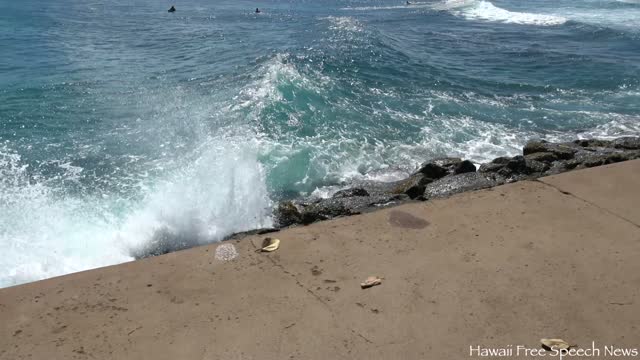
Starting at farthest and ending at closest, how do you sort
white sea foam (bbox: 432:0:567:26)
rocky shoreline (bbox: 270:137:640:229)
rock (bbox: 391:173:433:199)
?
white sea foam (bbox: 432:0:567:26), rock (bbox: 391:173:433:199), rocky shoreline (bbox: 270:137:640:229)

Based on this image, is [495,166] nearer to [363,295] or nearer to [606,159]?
[606,159]

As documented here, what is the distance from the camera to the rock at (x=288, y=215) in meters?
6.24

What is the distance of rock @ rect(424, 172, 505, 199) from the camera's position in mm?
6359

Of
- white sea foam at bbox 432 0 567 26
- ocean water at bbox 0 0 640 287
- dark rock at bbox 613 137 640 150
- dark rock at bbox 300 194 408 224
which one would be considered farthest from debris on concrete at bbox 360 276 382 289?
white sea foam at bbox 432 0 567 26

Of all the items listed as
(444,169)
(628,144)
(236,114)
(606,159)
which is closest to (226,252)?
(444,169)

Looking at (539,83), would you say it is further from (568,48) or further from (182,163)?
(182,163)

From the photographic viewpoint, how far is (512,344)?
3.49 m

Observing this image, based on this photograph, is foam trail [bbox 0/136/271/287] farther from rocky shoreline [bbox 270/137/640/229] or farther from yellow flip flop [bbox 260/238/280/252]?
yellow flip flop [bbox 260/238/280/252]

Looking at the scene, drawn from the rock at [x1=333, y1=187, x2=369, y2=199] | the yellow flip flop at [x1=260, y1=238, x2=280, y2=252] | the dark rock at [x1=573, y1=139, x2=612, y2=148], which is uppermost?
the yellow flip flop at [x1=260, y1=238, x2=280, y2=252]

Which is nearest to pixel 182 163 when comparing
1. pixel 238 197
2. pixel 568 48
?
pixel 238 197

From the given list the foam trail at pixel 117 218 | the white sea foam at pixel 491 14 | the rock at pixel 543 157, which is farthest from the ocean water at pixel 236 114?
the white sea foam at pixel 491 14

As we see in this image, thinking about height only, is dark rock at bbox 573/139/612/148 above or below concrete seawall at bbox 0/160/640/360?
below

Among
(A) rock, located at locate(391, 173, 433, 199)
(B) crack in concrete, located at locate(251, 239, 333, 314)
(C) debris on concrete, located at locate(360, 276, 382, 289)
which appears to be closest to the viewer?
(B) crack in concrete, located at locate(251, 239, 333, 314)

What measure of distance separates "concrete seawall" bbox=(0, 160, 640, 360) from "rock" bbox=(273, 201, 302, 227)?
4.37 ft
